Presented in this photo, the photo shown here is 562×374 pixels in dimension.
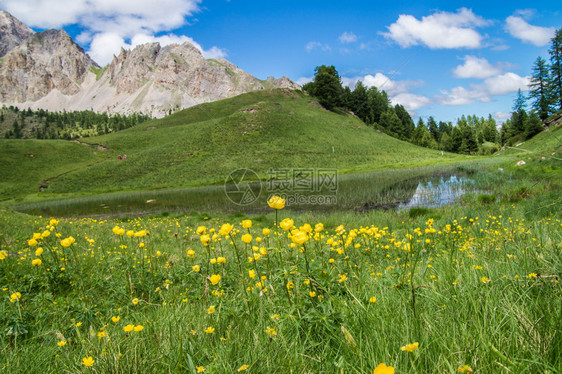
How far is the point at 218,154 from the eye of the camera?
1939 inches

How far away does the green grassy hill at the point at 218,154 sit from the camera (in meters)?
43.8

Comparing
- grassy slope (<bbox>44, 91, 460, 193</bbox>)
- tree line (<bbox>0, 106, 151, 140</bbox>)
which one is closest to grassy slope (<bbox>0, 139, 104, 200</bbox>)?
grassy slope (<bbox>44, 91, 460, 193</bbox>)

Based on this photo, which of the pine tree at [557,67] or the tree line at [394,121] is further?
the tree line at [394,121]

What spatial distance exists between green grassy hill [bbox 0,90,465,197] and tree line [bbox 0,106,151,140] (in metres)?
68.5

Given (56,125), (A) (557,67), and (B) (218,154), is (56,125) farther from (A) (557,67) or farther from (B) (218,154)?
(A) (557,67)

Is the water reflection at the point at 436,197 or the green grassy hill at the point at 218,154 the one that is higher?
the green grassy hill at the point at 218,154

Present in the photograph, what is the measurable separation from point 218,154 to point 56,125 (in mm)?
140417

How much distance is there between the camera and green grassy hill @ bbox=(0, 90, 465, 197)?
43.8m

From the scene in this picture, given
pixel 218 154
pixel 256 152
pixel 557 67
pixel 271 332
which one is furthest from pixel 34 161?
pixel 557 67

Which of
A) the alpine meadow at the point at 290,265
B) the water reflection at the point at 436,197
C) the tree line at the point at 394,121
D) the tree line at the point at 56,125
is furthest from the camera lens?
the tree line at the point at 56,125

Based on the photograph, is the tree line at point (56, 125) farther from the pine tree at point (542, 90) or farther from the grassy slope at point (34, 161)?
the pine tree at point (542, 90)

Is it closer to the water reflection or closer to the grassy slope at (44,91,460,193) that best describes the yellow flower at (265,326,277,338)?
the water reflection

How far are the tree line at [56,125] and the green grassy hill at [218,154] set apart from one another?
6853cm

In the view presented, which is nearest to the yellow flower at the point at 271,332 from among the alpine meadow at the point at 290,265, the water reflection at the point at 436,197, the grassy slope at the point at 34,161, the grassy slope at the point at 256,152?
the alpine meadow at the point at 290,265
